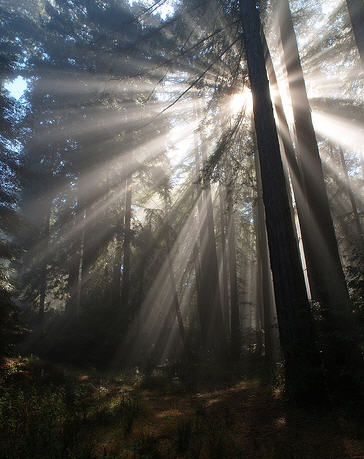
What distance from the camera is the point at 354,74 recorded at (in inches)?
528

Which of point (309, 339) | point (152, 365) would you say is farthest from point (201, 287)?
point (309, 339)

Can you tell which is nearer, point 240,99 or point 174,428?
point 174,428

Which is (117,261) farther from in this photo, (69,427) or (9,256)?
(69,427)

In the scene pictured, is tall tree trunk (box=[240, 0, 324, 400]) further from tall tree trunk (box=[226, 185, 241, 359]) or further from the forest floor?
tall tree trunk (box=[226, 185, 241, 359])

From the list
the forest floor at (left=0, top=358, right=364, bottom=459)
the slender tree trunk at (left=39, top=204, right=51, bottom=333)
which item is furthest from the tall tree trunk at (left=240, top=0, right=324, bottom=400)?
the slender tree trunk at (left=39, top=204, right=51, bottom=333)

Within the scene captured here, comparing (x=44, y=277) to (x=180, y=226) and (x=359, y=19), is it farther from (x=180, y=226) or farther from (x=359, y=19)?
(x=359, y=19)

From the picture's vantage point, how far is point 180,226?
66.1 feet

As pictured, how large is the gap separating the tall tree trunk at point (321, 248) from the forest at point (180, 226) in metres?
0.04

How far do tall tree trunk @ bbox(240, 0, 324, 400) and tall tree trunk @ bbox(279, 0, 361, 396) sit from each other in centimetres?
44

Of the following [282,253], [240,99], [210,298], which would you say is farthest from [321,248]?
[210,298]

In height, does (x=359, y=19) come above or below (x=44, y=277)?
above

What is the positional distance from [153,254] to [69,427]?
12.6 m

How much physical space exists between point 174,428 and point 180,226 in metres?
15.7

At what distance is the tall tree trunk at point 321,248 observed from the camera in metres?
5.40
